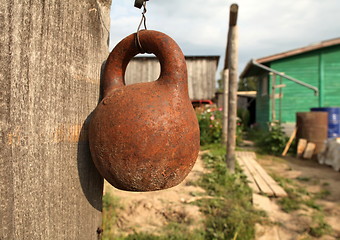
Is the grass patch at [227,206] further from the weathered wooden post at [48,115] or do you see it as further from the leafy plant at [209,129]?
the leafy plant at [209,129]

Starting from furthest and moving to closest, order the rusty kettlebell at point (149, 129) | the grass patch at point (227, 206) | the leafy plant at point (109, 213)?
the grass patch at point (227, 206), the leafy plant at point (109, 213), the rusty kettlebell at point (149, 129)

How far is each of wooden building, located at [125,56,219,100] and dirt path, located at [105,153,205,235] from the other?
11.8 m

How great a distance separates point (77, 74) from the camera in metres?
0.81

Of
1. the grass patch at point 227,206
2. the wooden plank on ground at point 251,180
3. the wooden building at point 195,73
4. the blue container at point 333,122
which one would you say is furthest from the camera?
the wooden building at point 195,73

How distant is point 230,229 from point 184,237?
52 centimetres

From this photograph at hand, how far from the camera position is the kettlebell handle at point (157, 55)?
852 millimetres

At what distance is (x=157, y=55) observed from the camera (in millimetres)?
875

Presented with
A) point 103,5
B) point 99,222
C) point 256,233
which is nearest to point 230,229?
point 256,233

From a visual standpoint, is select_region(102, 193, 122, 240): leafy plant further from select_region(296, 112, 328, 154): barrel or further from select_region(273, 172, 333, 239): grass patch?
select_region(296, 112, 328, 154): barrel

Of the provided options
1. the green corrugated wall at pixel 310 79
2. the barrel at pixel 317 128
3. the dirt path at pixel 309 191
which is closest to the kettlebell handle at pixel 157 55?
the dirt path at pixel 309 191

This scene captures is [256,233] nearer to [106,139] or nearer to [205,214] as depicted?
[205,214]

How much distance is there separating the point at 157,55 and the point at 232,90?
453cm

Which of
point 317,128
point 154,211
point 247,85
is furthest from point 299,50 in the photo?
point 247,85

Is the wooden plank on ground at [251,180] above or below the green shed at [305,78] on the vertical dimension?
below
